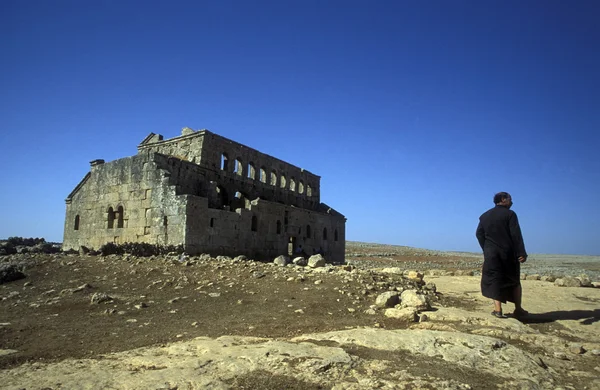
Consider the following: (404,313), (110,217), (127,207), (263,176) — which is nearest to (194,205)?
(127,207)

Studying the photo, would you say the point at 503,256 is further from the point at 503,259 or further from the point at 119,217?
the point at 119,217

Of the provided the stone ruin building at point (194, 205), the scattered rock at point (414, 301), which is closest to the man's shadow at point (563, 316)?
the scattered rock at point (414, 301)

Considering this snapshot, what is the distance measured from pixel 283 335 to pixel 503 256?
11.9 ft

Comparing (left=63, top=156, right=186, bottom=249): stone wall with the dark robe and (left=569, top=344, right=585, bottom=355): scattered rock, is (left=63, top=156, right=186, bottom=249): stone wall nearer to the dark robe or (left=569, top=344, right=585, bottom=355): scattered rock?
the dark robe

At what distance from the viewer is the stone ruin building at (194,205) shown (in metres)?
16.5

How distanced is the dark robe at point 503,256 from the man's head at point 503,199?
0.58 feet

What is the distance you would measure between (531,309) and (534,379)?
13.1 feet

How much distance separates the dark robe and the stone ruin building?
1209cm

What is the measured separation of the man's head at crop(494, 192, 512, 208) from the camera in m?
6.43

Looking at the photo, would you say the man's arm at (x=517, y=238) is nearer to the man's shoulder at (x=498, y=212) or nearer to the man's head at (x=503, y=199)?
the man's shoulder at (x=498, y=212)

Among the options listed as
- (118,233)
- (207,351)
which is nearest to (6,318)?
(207,351)

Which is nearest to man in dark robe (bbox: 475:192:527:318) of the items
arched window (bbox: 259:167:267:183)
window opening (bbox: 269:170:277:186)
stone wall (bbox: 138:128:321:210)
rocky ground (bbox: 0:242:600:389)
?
rocky ground (bbox: 0:242:600:389)

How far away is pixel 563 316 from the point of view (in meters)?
6.49

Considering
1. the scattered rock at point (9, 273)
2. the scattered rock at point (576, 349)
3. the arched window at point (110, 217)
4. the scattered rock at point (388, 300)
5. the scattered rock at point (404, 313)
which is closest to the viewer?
the scattered rock at point (576, 349)
